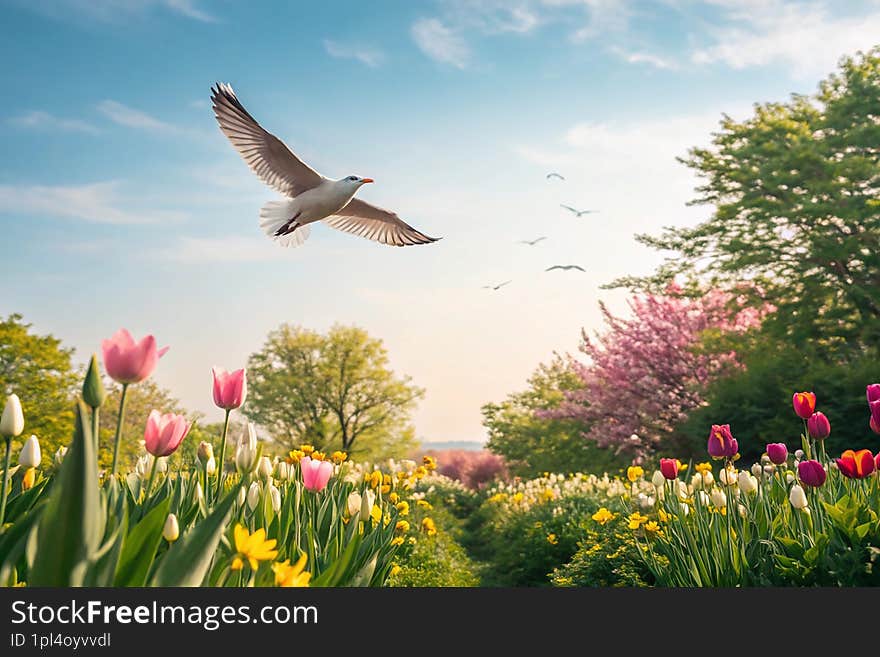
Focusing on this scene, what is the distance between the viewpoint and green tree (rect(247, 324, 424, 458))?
30.3m

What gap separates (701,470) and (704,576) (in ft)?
4.83

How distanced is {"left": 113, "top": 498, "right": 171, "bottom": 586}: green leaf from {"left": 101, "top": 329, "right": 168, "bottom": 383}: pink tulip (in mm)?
355

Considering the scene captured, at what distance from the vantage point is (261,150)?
22.3 feet

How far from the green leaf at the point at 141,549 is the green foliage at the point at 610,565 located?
3.85 meters

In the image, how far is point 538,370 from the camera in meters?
23.7

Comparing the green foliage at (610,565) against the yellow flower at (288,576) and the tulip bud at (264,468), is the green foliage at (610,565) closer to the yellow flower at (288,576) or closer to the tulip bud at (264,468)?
the tulip bud at (264,468)

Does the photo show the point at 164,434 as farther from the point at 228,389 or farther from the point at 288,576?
the point at 288,576

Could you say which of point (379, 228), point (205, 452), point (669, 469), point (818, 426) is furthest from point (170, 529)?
point (379, 228)

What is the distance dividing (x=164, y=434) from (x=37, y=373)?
17.5 m

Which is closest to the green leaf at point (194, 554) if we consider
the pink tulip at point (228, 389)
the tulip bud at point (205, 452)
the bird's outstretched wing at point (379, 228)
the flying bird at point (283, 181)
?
the pink tulip at point (228, 389)

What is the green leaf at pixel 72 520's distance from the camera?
1586 millimetres

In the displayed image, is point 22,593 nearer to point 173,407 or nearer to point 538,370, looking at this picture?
point 538,370

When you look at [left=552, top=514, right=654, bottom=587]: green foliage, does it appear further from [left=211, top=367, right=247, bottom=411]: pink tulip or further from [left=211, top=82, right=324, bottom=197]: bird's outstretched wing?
[left=211, top=82, right=324, bottom=197]: bird's outstretched wing

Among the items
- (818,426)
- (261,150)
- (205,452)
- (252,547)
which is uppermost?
(261,150)
